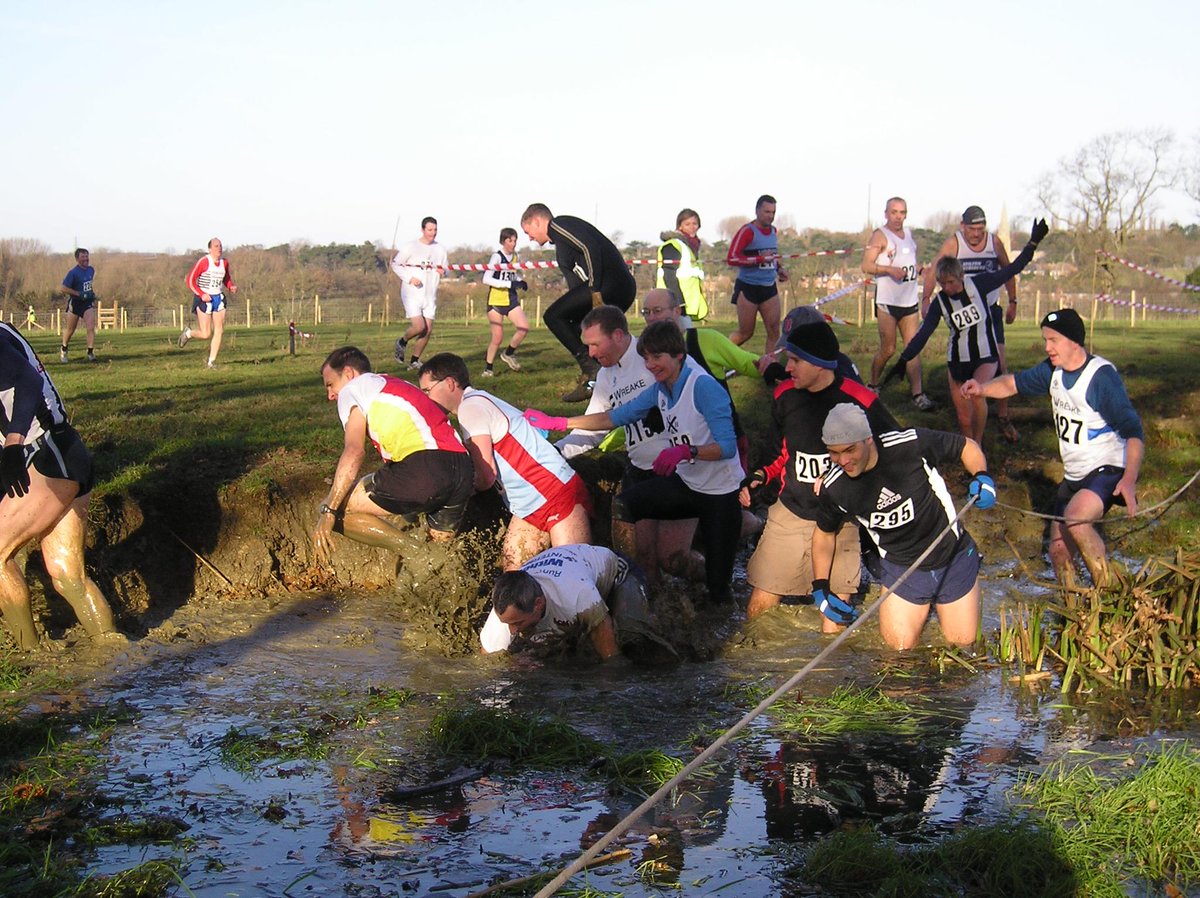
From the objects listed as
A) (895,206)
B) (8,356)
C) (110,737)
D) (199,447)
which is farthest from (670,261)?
(110,737)

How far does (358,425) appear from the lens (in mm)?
8789

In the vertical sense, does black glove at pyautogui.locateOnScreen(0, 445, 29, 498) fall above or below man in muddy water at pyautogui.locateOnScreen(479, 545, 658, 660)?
above

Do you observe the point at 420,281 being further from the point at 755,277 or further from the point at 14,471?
the point at 14,471

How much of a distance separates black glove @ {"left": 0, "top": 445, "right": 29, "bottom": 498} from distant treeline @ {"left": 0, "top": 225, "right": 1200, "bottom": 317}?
1380 inches

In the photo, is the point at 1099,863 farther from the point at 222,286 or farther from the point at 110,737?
the point at 222,286

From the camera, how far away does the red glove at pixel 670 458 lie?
8.45 m

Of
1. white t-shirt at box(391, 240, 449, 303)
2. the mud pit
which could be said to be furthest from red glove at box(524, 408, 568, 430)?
white t-shirt at box(391, 240, 449, 303)

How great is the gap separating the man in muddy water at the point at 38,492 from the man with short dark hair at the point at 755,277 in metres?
8.06

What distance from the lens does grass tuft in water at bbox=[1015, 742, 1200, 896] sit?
4762mm

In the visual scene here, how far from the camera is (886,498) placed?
7473 millimetres

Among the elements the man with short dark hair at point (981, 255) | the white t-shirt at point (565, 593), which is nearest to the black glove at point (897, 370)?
the man with short dark hair at point (981, 255)

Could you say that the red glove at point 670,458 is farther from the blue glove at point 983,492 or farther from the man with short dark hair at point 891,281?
the man with short dark hair at point 891,281

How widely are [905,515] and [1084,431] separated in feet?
5.46

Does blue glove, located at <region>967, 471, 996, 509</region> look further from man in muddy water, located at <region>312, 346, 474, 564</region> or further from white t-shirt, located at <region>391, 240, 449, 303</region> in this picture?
white t-shirt, located at <region>391, 240, 449, 303</region>
